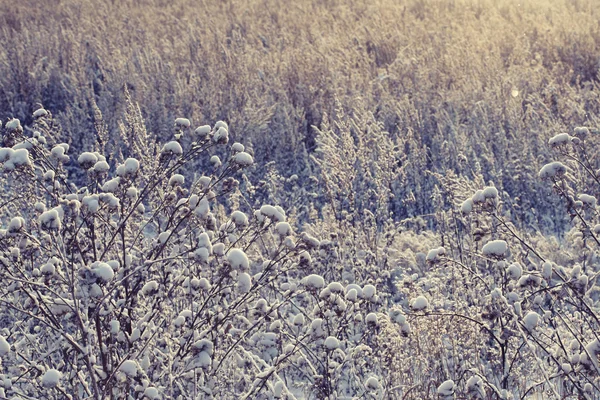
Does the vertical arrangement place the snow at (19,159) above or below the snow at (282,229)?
above

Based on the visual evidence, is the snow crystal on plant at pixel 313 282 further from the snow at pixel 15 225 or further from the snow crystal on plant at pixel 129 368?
the snow at pixel 15 225

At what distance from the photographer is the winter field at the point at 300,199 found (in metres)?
2.10

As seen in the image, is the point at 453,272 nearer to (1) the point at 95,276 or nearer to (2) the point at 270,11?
(1) the point at 95,276

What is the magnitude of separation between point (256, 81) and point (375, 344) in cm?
492

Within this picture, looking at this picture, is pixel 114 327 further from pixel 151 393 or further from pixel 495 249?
pixel 495 249

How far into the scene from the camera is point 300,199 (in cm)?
548

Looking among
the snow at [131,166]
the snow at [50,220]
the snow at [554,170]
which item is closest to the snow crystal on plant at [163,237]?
the snow at [131,166]

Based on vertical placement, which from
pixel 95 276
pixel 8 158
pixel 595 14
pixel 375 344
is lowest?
pixel 595 14

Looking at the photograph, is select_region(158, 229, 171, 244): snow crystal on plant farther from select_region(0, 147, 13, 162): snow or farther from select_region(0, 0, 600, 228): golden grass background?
select_region(0, 0, 600, 228): golden grass background

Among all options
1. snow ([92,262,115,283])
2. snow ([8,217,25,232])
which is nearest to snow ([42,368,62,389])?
snow ([92,262,115,283])

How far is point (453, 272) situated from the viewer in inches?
135

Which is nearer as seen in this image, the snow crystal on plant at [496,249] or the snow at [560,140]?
the snow crystal on plant at [496,249]

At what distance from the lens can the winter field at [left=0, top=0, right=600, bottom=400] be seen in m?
2.10

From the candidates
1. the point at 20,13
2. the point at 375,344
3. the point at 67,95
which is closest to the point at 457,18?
the point at 67,95
